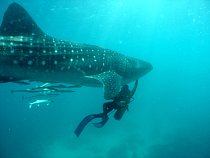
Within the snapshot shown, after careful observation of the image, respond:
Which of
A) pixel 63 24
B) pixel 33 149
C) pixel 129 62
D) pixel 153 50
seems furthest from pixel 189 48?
pixel 129 62

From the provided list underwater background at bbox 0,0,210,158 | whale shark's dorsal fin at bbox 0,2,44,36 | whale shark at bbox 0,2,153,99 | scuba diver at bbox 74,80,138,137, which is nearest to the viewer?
whale shark at bbox 0,2,153,99

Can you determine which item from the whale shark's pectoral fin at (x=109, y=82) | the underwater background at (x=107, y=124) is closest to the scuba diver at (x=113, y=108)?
the whale shark's pectoral fin at (x=109, y=82)

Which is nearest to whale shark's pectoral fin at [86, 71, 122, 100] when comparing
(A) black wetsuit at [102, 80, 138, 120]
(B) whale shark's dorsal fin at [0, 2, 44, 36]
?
(A) black wetsuit at [102, 80, 138, 120]

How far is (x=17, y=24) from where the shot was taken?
614cm

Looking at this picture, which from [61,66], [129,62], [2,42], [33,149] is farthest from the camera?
[33,149]

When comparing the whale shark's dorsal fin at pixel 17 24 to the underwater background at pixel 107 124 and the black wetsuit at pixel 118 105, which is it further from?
the underwater background at pixel 107 124

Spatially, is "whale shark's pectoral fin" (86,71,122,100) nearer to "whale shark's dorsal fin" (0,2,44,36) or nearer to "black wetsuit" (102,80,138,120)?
"black wetsuit" (102,80,138,120)

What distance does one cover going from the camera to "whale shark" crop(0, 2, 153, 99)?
5.74m

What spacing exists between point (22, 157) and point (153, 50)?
434 ft

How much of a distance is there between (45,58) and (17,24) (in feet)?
3.37

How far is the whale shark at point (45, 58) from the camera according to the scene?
5.74 meters

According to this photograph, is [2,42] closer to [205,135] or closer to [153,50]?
[205,135]

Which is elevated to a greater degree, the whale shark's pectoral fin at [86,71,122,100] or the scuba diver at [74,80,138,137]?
the whale shark's pectoral fin at [86,71,122,100]

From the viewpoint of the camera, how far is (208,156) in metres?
21.5
